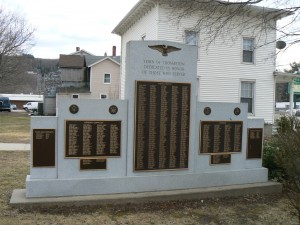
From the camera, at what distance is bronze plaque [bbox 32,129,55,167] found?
19.1ft

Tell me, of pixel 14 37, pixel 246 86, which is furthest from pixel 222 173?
pixel 14 37

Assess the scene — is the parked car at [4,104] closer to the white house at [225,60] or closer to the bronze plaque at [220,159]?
the white house at [225,60]

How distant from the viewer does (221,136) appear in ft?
23.3

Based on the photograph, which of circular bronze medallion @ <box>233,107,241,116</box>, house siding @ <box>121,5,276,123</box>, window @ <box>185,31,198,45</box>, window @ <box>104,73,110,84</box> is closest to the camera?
circular bronze medallion @ <box>233,107,241,116</box>

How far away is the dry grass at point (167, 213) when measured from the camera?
5281 mm

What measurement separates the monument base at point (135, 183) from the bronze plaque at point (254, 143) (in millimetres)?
328

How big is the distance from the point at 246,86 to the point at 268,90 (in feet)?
5.20

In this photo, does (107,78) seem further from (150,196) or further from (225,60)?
(150,196)

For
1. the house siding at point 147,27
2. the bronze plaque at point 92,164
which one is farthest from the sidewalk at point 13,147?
the house siding at point 147,27

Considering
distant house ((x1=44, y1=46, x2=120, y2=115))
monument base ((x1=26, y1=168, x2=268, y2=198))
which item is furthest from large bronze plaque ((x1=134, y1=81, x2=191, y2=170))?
distant house ((x1=44, y1=46, x2=120, y2=115))

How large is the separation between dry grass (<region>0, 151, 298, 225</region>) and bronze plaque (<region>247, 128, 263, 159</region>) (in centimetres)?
103

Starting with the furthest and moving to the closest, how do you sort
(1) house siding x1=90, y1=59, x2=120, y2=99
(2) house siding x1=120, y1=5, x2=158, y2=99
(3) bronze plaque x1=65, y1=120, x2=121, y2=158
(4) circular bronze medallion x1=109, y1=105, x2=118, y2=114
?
(1) house siding x1=90, y1=59, x2=120, y2=99 → (2) house siding x1=120, y1=5, x2=158, y2=99 → (4) circular bronze medallion x1=109, y1=105, x2=118, y2=114 → (3) bronze plaque x1=65, y1=120, x2=121, y2=158

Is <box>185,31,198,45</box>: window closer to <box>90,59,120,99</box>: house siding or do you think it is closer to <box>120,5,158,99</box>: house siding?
<box>120,5,158,99</box>: house siding

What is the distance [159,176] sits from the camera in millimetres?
6488
